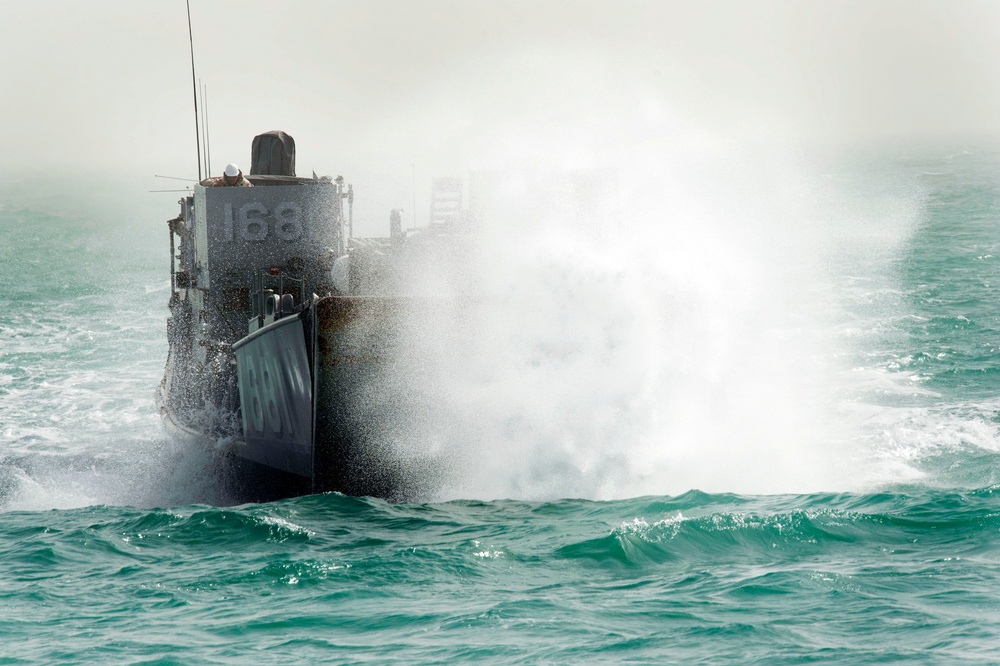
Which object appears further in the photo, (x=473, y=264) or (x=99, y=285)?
(x=99, y=285)

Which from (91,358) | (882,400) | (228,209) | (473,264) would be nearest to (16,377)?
(91,358)

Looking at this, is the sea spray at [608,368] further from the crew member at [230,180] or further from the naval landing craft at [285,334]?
the crew member at [230,180]

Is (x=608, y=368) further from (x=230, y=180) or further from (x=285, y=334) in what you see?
(x=230, y=180)

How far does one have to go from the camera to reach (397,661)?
9.14 m

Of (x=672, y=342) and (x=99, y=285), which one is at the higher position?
(x=99, y=285)

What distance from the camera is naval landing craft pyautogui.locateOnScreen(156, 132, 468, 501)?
15008mm

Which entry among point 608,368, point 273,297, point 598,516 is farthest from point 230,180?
point 598,516

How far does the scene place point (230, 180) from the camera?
19.1 metres

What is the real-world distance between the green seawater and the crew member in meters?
4.48

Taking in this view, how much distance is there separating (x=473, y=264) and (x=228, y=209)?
426 centimetres

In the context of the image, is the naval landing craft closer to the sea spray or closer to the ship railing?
the ship railing

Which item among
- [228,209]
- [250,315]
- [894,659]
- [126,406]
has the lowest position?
[894,659]

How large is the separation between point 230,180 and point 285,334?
4.91 m

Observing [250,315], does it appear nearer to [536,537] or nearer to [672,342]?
[672,342]
